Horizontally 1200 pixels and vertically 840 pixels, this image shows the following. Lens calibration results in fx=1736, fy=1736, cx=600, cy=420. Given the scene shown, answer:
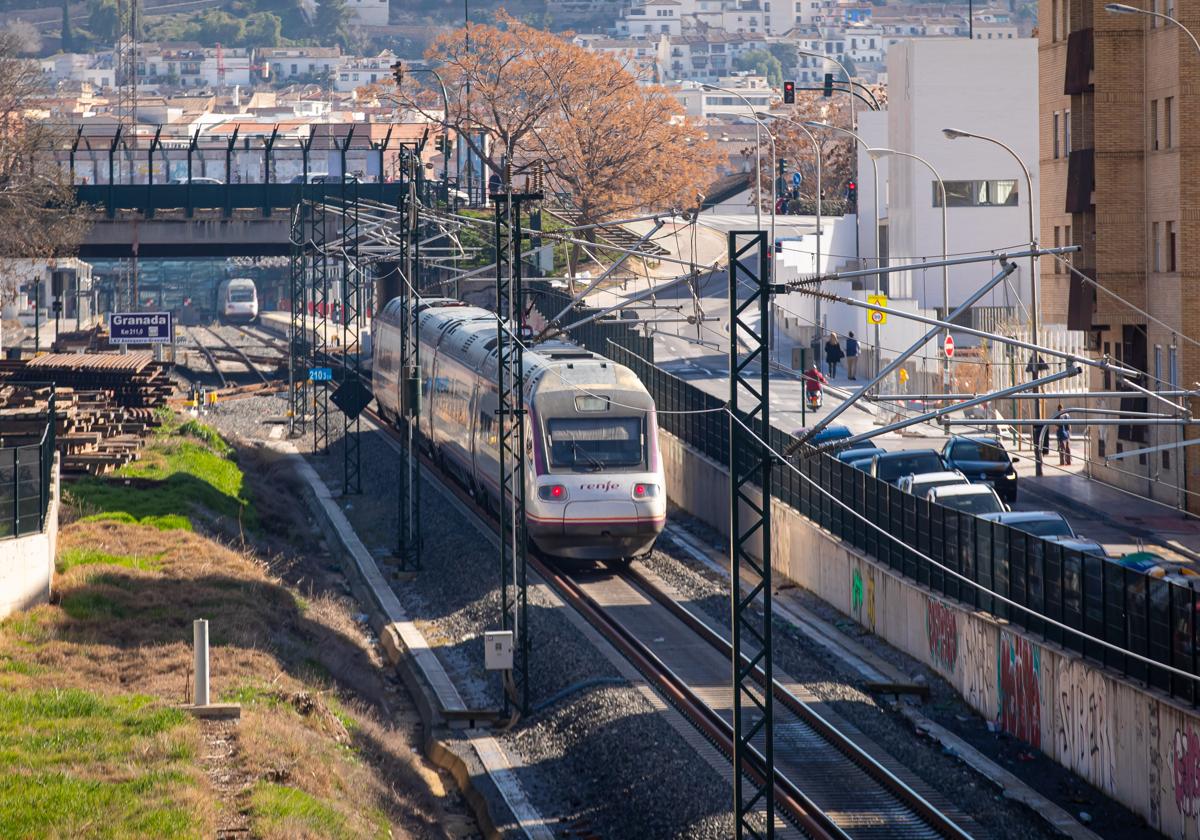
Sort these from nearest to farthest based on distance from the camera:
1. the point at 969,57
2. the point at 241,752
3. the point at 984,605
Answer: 1. the point at 241,752
2. the point at 984,605
3. the point at 969,57

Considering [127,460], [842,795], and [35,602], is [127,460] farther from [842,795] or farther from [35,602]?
[842,795]

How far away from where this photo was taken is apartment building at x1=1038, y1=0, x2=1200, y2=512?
37.7 metres

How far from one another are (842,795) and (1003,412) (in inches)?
1251

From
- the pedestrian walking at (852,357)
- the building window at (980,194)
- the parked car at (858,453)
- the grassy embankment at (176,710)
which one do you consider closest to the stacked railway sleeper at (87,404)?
the grassy embankment at (176,710)

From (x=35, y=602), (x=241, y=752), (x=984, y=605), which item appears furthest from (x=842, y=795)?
(x=35, y=602)

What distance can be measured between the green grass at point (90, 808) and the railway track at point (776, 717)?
6.96m

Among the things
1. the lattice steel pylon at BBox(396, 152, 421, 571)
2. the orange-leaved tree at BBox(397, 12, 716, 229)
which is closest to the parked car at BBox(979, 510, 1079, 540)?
the lattice steel pylon at BBox(396, 152, 421, 571)

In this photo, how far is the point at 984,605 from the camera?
2494cm

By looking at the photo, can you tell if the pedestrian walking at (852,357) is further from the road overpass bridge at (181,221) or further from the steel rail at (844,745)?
the steel rail at (844,745)

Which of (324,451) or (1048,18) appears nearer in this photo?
(1048,18)

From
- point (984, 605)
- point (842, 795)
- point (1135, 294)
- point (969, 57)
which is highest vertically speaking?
point (969, 57)

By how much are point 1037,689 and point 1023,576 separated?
6.11 feet

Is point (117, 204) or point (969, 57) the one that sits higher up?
point (969, 57)

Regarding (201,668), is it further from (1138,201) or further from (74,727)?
(1138,201)
